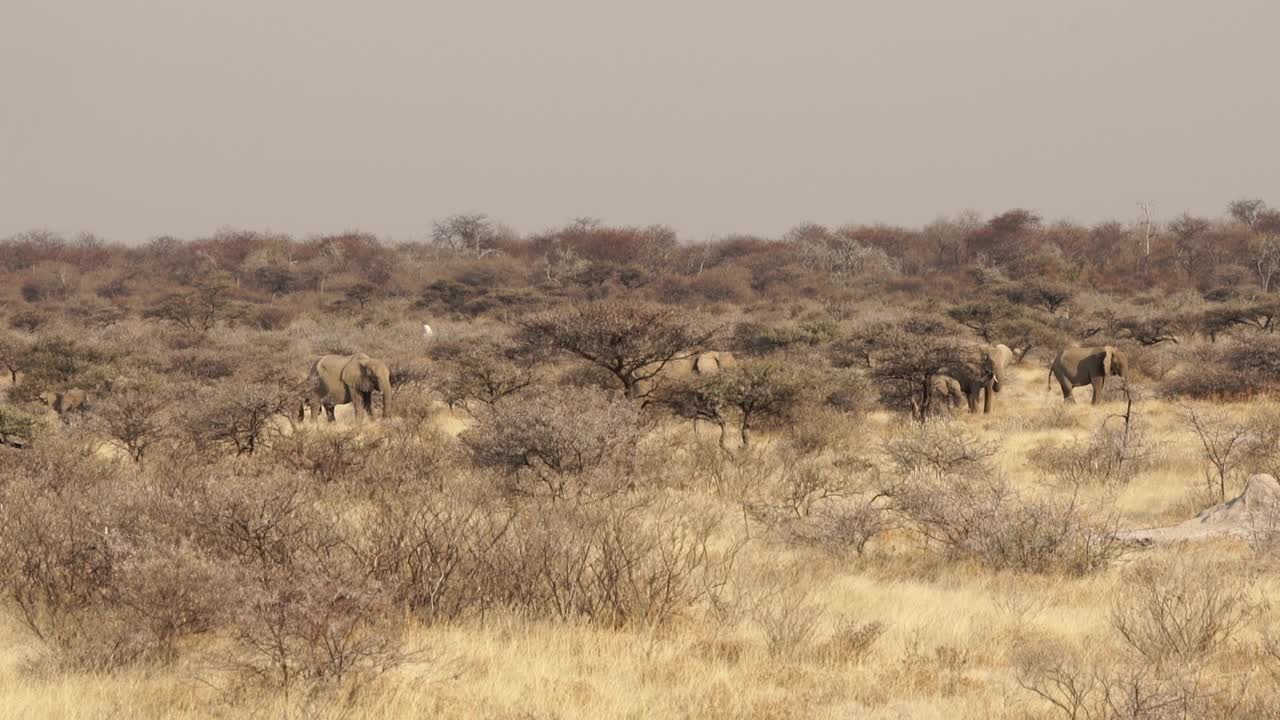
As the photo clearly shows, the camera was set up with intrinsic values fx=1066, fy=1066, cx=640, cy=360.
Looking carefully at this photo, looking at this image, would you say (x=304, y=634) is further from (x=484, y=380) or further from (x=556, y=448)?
(x=484, y=380)

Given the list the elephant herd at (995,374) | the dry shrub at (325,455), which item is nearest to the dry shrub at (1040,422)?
the elephant herd at (995,374)

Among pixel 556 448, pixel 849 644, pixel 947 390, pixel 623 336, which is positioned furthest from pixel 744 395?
pixel 849 644

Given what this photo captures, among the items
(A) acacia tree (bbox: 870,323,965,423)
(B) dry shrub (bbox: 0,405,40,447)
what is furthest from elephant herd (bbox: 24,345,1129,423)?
(B) dry shrub (bbox: 0,405,40,447)

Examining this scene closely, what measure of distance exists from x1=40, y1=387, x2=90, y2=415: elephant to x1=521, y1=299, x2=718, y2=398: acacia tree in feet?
28.0

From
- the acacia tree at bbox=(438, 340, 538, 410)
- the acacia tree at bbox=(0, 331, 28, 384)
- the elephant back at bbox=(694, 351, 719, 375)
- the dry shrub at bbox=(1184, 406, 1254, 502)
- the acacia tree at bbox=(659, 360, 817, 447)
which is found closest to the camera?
the dry shrub at bbox=(1184, 406, 1254, 502)

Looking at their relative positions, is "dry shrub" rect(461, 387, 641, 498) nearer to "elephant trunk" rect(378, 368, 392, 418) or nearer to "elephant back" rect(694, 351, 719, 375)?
"elephant trunk" rect(378, 368, 392, 418)

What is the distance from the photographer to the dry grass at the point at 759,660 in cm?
466

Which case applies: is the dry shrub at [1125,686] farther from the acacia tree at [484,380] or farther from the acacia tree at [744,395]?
the acacia tree at [484,380]

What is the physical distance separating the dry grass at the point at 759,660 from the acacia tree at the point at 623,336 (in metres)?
9.05

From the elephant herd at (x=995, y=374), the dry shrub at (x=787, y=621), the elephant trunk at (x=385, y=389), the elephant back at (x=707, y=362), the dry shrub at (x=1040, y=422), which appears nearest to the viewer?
the dry shrub at (x=787, y=621)

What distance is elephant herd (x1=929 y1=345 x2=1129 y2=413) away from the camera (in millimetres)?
19312

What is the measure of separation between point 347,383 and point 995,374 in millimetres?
11786

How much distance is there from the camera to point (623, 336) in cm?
1650

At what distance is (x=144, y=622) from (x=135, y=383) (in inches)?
574
